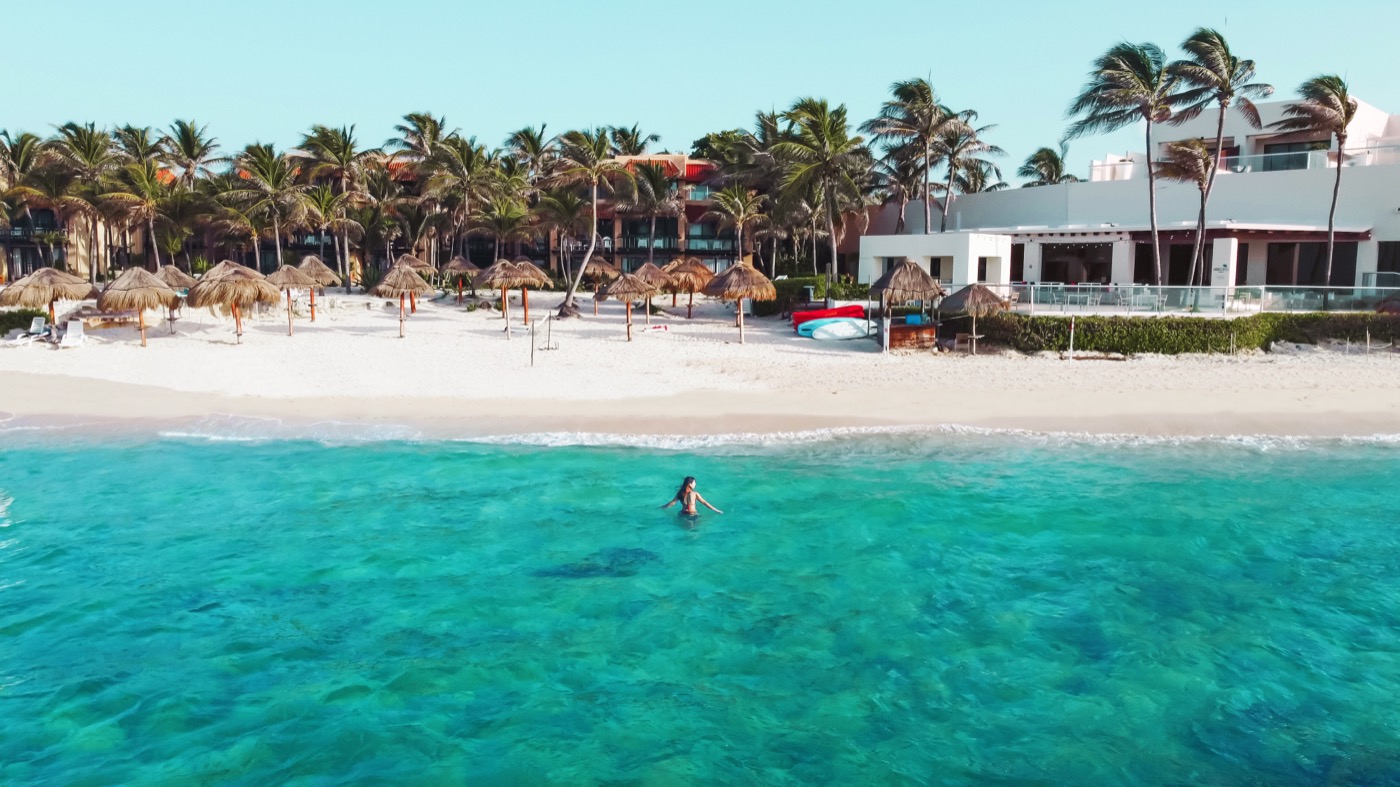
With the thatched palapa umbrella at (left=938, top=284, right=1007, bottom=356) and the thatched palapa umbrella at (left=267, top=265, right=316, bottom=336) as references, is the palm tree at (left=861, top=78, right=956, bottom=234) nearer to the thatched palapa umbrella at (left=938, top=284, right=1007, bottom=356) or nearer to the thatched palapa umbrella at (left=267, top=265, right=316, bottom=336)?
the thatched palapa umbrella at (left=938, top=284, right=1007, bottom=356)

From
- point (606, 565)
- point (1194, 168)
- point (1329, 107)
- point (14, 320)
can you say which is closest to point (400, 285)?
point (14, 320)

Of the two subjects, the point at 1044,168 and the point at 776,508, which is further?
the point at 1044,168

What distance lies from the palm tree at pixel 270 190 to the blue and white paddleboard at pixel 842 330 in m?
24.8

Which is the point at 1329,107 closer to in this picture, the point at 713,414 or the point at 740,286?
the point at 740,286

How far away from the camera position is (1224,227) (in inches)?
1288

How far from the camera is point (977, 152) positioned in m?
45.2

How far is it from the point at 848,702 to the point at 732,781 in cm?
174

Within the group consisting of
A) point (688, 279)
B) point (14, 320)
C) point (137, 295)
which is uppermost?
point (688, 279)

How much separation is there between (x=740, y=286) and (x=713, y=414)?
427 inches

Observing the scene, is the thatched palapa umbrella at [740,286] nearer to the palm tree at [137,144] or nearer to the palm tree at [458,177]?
the palm tree at [458,177]

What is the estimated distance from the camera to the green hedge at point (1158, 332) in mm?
26234

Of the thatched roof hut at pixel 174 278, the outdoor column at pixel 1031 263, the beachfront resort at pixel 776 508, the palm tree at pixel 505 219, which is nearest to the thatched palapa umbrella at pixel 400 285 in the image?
the beachfront resort at pixel 776 508

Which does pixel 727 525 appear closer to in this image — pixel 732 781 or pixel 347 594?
pixel 347 594

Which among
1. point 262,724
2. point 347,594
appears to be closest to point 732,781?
point 262,724
